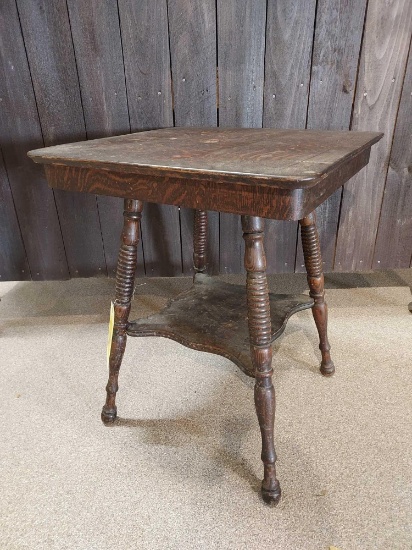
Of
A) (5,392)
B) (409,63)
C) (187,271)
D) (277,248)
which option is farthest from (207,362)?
(409,63)

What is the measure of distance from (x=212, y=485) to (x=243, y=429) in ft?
0.56

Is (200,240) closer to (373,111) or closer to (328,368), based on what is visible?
(328,368)

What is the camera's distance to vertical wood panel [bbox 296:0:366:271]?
1121 millimetres

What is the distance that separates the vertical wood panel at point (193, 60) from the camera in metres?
1.13

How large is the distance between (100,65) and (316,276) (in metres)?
0.85

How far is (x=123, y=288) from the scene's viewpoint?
93 centimetres

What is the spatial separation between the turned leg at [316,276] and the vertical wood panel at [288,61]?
1.19ft

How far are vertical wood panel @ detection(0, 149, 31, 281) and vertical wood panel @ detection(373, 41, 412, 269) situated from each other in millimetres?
1199

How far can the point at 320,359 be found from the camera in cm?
124

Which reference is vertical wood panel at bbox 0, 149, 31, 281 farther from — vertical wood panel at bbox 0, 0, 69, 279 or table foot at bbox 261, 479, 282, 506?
table foot at bbox 261, 479, 282, 506

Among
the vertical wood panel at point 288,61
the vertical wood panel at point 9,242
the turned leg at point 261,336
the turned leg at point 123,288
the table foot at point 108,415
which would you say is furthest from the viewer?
the vertical wood panel at point 9,242

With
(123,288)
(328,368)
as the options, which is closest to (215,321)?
(123,288)

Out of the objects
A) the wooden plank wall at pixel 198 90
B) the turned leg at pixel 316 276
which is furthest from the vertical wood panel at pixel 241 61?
the turned leg at pixel 316 276

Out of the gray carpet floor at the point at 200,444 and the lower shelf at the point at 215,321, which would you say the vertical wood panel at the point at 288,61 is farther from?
the gray carpet floor at the point at 200,444
